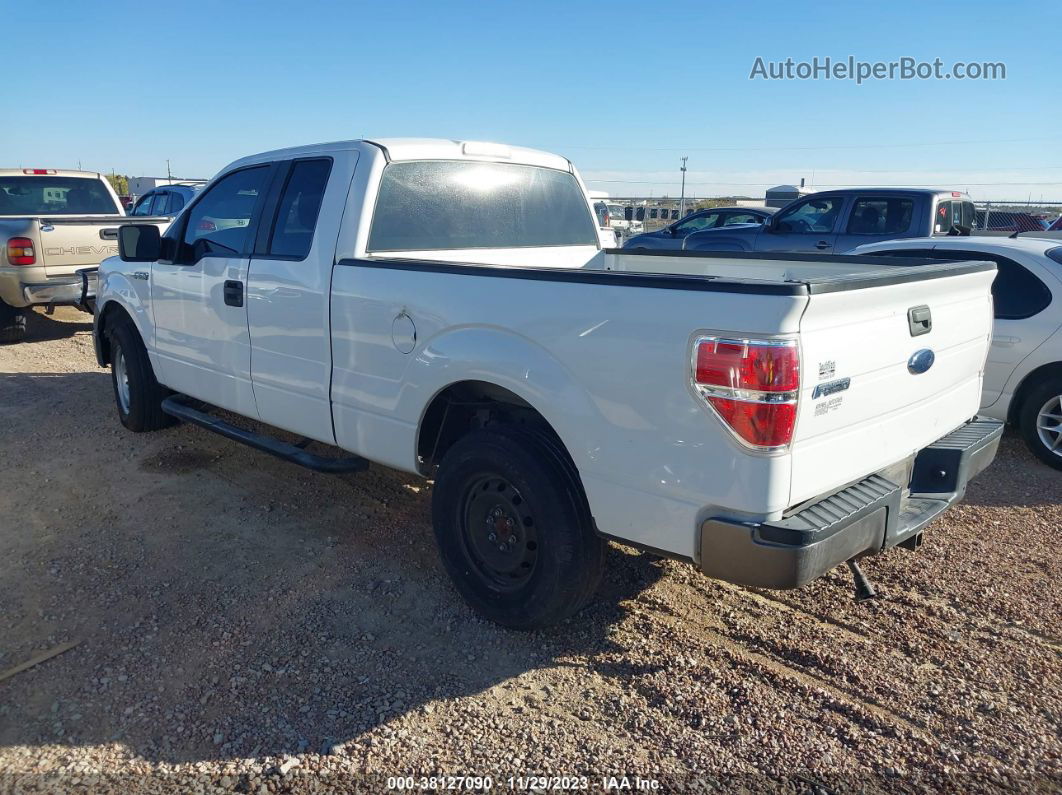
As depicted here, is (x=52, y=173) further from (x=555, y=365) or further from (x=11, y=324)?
(x=555, y=365)

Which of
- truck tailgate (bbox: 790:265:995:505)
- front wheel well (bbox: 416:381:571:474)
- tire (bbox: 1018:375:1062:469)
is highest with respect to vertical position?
truck tailgate (bbox: 790:265:995:505)

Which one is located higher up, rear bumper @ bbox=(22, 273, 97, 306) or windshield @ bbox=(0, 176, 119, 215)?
windshield @ bbox=(0, 176, 119, 215)

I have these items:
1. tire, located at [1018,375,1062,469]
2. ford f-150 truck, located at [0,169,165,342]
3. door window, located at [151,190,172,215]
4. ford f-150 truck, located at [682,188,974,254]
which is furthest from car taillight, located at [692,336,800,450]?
door window, located at [151,190,172,215]

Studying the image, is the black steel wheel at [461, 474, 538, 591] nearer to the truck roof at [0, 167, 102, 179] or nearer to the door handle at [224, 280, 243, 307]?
the door handle at [224, 280, 243, 307]

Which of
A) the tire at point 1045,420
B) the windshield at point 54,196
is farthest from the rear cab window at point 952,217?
the windshield at point 54,196

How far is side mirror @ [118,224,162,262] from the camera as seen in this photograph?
5.30 meters

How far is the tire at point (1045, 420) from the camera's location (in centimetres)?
560

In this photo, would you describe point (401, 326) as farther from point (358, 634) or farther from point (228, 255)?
point (228, 255)

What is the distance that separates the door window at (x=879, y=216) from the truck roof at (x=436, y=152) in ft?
20.3

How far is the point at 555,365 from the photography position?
3143 mm

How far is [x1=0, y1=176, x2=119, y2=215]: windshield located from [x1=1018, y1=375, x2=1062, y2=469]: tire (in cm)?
1111

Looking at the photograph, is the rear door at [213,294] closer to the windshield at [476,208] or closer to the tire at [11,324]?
the windshield at [476,208]

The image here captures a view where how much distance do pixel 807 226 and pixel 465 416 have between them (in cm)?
838

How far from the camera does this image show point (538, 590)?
133 inches
